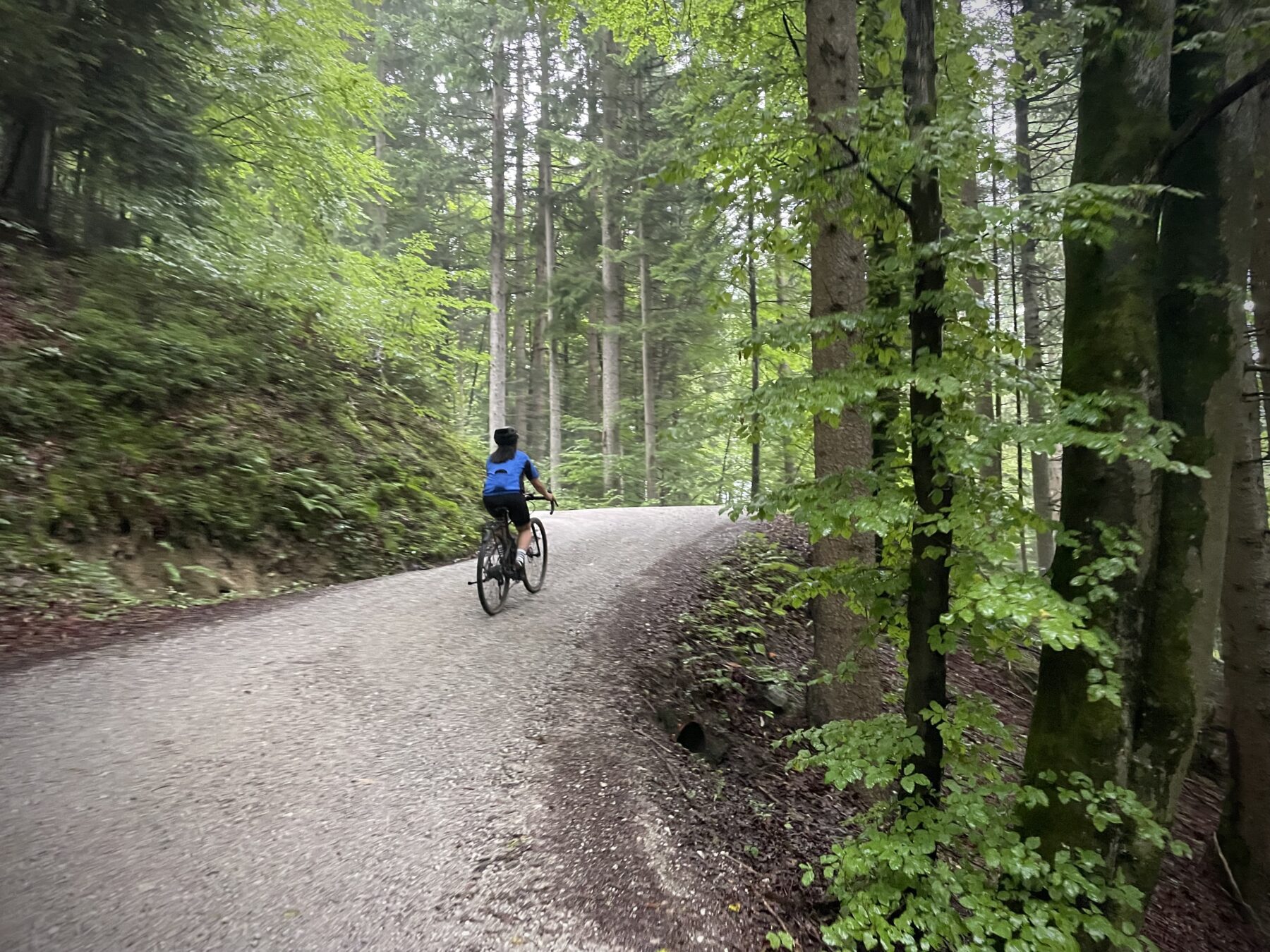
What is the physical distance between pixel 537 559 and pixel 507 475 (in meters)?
1.24

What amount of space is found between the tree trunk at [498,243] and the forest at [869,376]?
474cm

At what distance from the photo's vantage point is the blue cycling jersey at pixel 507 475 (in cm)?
689

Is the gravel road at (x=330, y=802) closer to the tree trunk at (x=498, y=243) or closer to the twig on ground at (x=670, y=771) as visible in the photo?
the twig on ground at (x=670, y=771)

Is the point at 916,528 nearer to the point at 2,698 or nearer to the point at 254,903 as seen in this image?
the point at 254,903

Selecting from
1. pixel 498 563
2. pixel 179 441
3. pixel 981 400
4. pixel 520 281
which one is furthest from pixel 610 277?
pixel 981 400

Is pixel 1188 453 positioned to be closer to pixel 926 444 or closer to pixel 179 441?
pixel 926 444

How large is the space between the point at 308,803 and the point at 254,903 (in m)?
0.71

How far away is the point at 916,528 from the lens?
324 cm

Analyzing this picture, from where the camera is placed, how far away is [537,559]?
7.56m

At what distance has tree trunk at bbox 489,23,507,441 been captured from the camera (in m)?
18.1

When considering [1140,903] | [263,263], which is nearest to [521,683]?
[1140,903]

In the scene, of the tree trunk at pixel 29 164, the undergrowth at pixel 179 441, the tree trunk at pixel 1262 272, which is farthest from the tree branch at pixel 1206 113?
the tree trunk at pixel 29 164

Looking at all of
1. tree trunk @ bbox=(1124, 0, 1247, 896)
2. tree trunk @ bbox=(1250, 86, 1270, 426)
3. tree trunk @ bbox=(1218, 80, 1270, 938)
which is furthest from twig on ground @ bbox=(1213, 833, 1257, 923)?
tree trunk @ bbox=(1250, 86, 1270, 426)

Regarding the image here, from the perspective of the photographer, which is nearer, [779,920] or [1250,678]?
[779,920]
